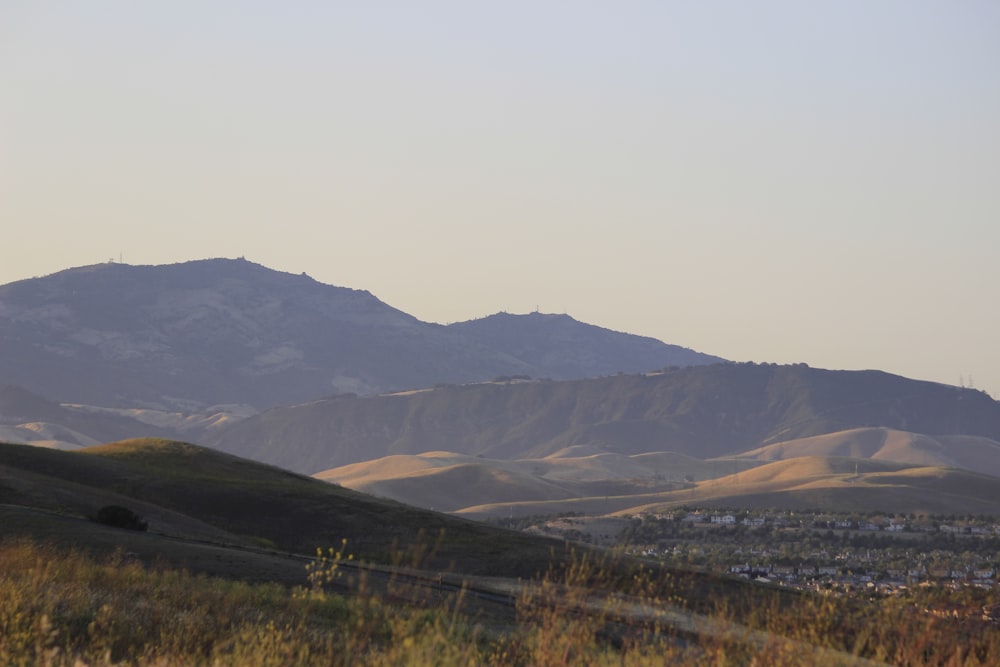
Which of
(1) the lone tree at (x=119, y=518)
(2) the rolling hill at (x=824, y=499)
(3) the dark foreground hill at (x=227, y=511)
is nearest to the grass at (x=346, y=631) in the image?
(3) the dark foreground hill at (x=227, y=511)

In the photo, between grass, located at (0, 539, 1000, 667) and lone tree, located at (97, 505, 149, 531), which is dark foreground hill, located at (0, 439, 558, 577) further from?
grass, located at (0, 539, 1000, 667)

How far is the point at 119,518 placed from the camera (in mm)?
33250

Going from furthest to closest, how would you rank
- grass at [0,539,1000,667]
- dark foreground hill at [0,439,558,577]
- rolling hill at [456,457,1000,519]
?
rolling hill at [456,457,1000,519] → dark foreground hill at [0,439,558,577] → grass at [0,539,1000,667]

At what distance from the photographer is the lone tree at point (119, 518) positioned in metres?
33.2

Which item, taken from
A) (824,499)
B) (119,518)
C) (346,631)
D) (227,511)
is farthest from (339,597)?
(824,499)

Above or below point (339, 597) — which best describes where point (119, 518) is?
above

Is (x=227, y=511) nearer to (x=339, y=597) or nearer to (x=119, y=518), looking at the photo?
(x=119, y=518)

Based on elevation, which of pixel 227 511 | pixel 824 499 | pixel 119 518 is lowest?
pixel 227 511

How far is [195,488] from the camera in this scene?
49.5m

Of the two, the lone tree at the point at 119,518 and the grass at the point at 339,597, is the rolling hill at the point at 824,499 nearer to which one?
the grass at the point at 339,597

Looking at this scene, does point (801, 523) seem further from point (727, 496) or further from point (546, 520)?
point (727, 496)

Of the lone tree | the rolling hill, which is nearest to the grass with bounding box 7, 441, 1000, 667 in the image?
the lone tree

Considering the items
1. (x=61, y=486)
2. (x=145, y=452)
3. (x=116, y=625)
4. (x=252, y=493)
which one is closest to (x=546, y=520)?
(x=145, y=452)

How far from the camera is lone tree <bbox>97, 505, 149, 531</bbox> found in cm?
3316
